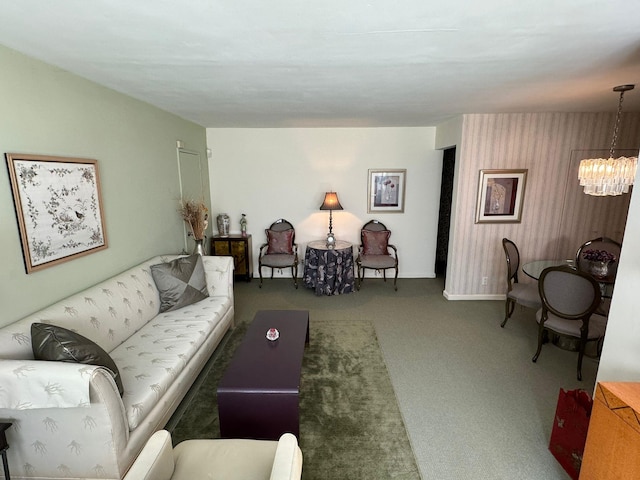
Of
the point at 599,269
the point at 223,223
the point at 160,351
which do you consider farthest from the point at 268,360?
the point at 223,223

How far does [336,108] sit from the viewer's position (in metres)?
3.39

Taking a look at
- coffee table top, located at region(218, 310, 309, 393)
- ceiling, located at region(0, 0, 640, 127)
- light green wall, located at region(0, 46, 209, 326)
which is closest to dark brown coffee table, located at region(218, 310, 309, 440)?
coffee table top, located at region(218, 310, 309, 393)

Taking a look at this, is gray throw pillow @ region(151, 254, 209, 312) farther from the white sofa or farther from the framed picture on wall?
the framed picture on wall

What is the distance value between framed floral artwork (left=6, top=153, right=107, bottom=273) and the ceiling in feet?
2.13

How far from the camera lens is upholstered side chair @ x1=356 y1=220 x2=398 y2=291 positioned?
462 cm

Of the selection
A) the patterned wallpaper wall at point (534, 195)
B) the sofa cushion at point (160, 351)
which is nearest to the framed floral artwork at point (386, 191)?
the patterned wallpaper wall at point (534, 195)

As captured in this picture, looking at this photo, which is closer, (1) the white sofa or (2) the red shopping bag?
(1) the white sofa

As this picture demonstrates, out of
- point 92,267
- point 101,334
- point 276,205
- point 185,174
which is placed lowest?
point 101,334

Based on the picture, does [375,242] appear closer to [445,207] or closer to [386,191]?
[386,191]

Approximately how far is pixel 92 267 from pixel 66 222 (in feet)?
1.40

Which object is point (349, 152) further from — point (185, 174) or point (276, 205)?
point (185, 174)

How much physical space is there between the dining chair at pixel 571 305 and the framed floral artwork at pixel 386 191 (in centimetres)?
255

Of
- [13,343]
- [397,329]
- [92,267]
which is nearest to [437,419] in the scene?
[397,329]

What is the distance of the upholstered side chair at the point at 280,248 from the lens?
467 centimetres
